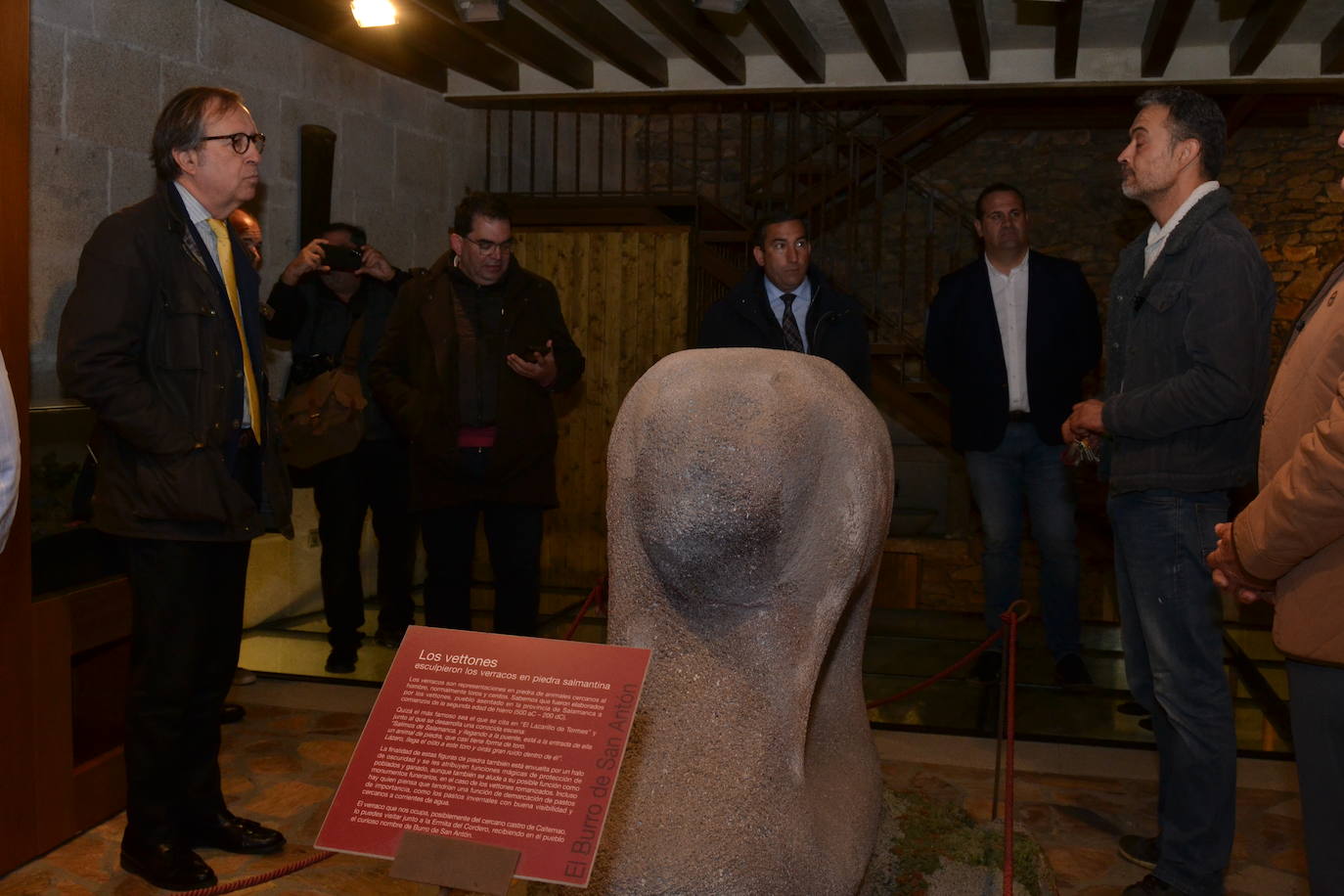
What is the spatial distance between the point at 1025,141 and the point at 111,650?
25.1 ft

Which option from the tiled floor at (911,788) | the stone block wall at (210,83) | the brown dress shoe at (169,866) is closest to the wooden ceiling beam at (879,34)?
the stone block wall at (210,83)

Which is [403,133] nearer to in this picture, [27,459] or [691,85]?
[691,85]

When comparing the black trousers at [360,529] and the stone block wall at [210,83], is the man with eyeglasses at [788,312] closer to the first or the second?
the black trousers at [360,529]

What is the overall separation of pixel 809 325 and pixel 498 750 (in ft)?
8.43

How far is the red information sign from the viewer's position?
1.70 metres

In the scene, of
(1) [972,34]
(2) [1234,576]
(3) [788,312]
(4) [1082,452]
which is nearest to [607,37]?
(1) [972,34]

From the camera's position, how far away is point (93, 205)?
4535 mm

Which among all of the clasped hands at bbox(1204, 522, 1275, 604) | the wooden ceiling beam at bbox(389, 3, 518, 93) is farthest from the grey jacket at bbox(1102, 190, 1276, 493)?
the wooden ceiling beam at bbox(389, 3, 518, 93)

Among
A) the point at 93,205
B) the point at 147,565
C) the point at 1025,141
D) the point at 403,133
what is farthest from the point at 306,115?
the point at 1025,141

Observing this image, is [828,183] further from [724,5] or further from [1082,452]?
[1082,452]

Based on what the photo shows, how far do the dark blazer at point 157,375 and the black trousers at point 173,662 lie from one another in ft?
0.32

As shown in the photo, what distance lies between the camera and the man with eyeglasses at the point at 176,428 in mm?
2828

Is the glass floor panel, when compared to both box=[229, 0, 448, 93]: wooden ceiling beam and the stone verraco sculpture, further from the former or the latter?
box=[229, 0, 448, 93]: wooden ceiling beam

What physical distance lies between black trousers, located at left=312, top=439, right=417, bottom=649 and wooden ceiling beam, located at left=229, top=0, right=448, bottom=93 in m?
2.00
